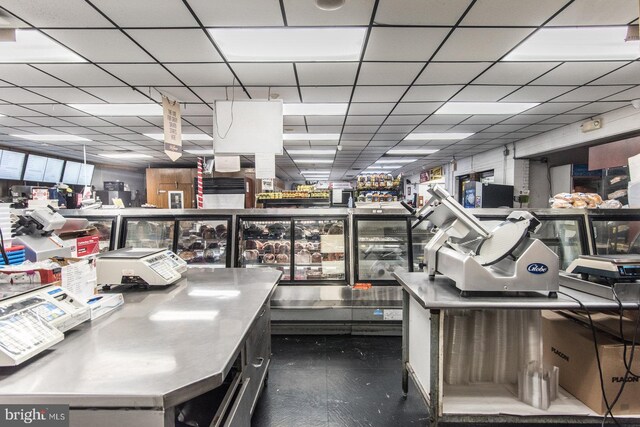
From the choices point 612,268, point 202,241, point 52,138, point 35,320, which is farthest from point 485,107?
point 52,138

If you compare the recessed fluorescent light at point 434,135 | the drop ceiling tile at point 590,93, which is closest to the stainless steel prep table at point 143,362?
the drop ceiling tile at point 590,93

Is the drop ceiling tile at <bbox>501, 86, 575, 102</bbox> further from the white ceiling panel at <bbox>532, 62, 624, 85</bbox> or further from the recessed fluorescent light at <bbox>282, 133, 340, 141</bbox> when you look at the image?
the recessed fluorescent light at <bbox>282, 133, 340, 141</bbox>

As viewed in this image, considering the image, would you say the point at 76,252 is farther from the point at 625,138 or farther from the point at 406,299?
the point at 625,138

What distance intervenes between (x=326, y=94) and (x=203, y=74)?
167 centimetres

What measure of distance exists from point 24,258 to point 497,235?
2.59m

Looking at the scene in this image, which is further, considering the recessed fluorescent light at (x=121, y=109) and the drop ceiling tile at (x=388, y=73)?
the recessed fluorescent light at (x=121, y=109)

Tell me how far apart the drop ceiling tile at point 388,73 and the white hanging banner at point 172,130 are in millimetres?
2558

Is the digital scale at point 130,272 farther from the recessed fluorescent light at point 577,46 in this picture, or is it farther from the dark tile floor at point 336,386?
the recessed fluorescent light at point 577,46

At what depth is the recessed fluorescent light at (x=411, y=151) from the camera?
9096mm

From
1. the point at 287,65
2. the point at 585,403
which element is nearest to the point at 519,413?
the point at 585,403

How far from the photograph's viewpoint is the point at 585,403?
170 centimetres

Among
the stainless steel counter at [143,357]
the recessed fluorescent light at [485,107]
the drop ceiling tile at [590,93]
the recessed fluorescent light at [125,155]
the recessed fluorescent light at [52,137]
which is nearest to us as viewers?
the stainless steel counter at [143,357]

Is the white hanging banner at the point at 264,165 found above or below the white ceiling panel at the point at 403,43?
below

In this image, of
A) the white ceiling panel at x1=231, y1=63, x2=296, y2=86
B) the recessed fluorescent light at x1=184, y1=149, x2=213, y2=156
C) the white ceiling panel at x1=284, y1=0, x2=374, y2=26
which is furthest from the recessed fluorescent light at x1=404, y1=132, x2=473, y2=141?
the recessed fluorescent light at x1=184, y1=149, x2=213, y2=156
